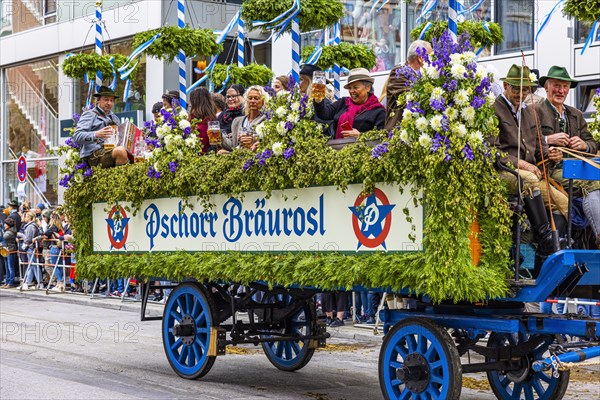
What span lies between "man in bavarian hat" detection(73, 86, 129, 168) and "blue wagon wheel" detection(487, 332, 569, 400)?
4.61 m

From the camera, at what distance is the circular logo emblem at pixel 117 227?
10.5 m

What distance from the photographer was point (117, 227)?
34.9ft

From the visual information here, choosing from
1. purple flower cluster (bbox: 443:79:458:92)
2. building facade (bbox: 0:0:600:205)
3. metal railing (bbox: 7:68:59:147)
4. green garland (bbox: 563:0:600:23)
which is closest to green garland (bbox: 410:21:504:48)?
building facade (bbox: 0:0:600:205)

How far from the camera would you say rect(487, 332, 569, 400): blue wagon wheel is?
314 inches

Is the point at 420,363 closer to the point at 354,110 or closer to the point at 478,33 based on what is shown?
the point at 354,110

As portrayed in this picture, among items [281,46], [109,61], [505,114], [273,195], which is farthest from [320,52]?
[281,46]

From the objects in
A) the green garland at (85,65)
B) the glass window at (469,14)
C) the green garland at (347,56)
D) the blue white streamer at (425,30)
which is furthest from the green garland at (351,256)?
the glass window at (469,14)

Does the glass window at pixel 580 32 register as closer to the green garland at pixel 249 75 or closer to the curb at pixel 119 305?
the green garland at pixel 249 75

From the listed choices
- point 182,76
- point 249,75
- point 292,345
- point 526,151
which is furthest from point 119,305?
point 526,151

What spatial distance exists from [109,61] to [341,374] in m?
9.84

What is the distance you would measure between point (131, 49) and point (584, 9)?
1934 cm

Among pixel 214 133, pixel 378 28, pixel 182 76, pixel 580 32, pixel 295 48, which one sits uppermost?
pixel 378 28

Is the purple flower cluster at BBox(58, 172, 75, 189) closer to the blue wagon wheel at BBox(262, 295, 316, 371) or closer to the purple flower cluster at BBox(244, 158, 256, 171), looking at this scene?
the blue wagon wheel at BBox(262, 295, 316, 371)

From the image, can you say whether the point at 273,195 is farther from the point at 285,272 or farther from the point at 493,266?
the point at 493,266
